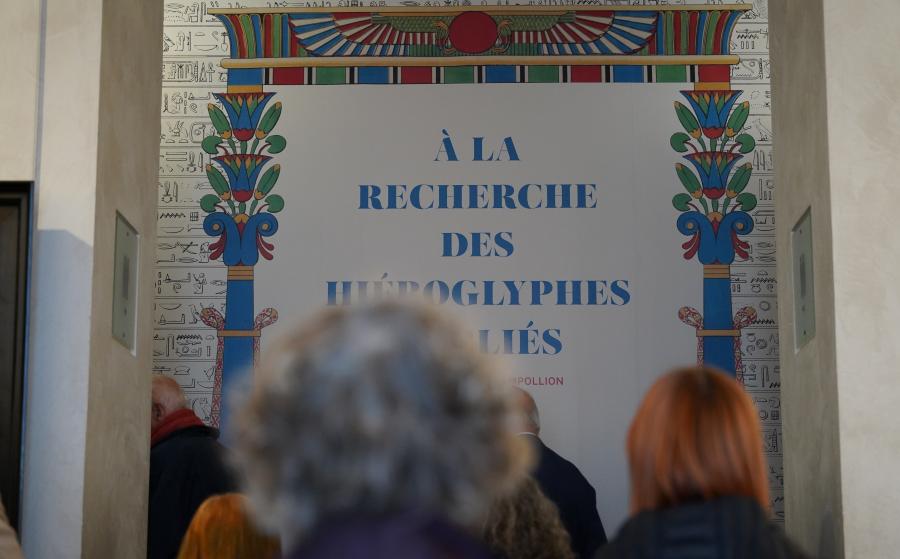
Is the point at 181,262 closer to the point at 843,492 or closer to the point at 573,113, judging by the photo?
the point at 573,113

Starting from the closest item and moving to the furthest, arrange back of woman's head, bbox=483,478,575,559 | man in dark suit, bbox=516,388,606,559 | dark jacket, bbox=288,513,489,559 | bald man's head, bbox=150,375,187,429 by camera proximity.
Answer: dark jacket, bbox=288,513,489,559
back of woman's head, bbox=483,478,575,559
man in dark suit, bbox=516,388,606,559
bald man's head, bbox=150,375,187,429

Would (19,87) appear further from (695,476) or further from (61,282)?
(695,476)

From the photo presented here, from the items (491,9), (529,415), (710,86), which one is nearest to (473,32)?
(491,9)

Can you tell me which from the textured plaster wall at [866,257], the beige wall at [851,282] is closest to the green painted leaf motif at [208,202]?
the beige wall at [851,282]

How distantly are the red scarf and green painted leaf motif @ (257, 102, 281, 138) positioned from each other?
211cm

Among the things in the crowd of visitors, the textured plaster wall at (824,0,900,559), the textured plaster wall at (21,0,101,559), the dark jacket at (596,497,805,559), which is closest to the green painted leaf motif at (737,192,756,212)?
the textured plaster wall at (824,0,900,559)

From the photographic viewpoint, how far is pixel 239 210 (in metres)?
7.51

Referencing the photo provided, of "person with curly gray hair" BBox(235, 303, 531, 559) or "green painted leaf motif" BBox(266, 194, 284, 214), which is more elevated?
"green painted leaf motif" BBox(266, 194, 284, 214)

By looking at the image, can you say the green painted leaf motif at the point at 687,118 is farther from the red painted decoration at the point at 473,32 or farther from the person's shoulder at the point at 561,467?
the person's shoulder at the point at 561,467

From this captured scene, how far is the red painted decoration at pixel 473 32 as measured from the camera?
7.60 metres

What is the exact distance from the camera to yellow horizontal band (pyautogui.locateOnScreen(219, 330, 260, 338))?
24.2 feet

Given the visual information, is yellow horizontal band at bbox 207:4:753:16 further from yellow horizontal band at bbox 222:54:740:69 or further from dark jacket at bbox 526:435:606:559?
dark jacket at bbox 526:435:606:559

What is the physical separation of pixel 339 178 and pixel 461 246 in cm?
74

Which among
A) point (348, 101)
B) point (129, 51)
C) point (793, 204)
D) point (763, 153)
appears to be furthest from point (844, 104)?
point (348, 101)
